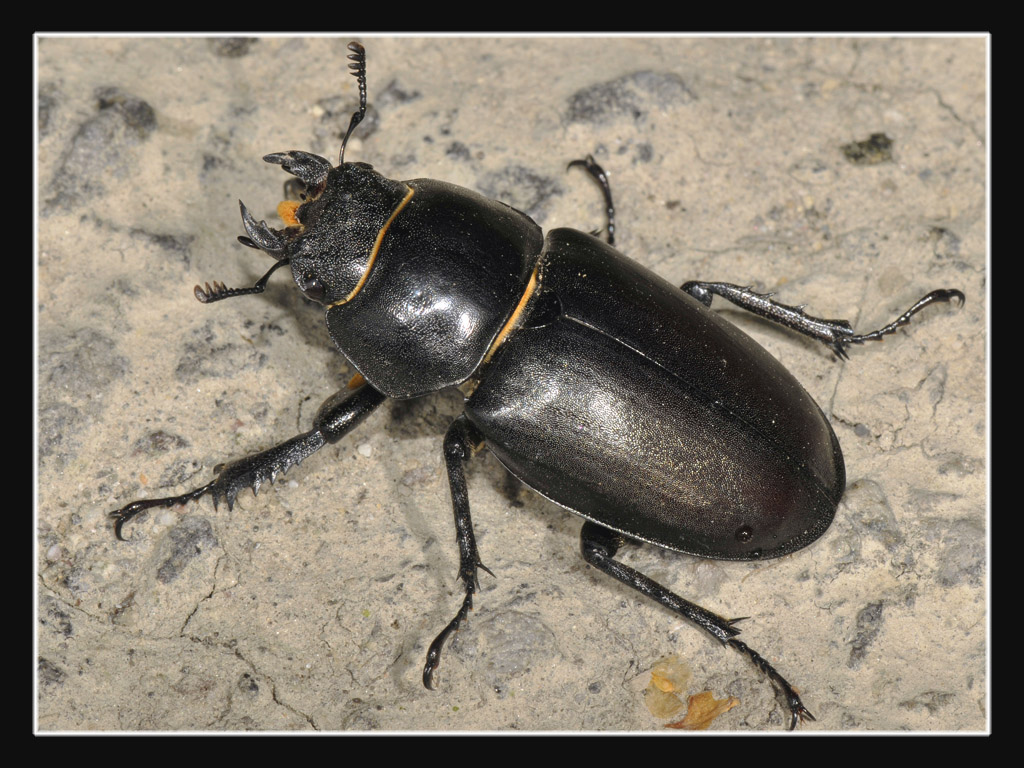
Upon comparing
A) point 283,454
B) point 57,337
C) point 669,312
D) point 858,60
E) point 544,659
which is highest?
point 858,60

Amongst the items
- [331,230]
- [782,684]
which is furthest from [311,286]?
[782,684]

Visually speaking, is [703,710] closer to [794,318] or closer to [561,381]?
[561,381]

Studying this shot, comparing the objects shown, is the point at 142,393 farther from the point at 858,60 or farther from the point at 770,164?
the point at 858,60

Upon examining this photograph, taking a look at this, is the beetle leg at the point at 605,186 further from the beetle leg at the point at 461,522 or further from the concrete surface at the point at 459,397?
the beetle leg at the point at 461,522

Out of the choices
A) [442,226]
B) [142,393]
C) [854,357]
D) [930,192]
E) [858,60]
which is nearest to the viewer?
[442,226]

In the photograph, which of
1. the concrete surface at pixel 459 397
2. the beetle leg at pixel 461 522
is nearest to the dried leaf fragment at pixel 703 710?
the concrete surface at pixel 459 397

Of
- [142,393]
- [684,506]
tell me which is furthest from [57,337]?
[684,506]
